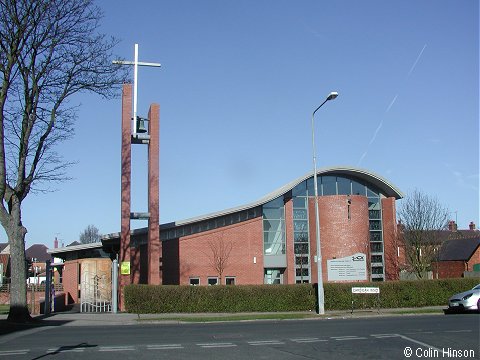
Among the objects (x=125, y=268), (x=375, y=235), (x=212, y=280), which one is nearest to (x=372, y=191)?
(x=375, y=235)

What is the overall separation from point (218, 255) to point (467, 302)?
2186 centimetres

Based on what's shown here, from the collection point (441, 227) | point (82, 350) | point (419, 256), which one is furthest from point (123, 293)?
point (441, 227)

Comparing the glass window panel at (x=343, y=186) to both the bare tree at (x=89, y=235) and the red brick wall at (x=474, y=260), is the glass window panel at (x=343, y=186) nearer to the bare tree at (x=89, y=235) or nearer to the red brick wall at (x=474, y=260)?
the red brick wall at (x=474, y=260)

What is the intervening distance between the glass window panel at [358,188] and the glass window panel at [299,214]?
18.1 feet

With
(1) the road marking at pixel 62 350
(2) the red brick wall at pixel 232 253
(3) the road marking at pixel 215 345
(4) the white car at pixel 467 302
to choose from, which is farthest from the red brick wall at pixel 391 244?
(1) the road marking at pixel 62 350

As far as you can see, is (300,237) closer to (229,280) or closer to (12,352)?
(229,280)

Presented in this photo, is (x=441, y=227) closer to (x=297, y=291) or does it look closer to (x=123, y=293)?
(x=297, y=291)

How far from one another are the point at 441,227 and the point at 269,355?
37.8 meters

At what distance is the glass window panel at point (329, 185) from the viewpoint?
47.1 m

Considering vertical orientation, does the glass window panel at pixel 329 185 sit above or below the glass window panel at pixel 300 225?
above

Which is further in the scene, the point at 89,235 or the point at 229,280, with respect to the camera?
the point at 89,235

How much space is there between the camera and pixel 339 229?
45.0m

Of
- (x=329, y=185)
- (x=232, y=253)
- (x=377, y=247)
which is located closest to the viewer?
(x=232, y=253)

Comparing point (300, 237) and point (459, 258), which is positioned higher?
point (300, 237)
